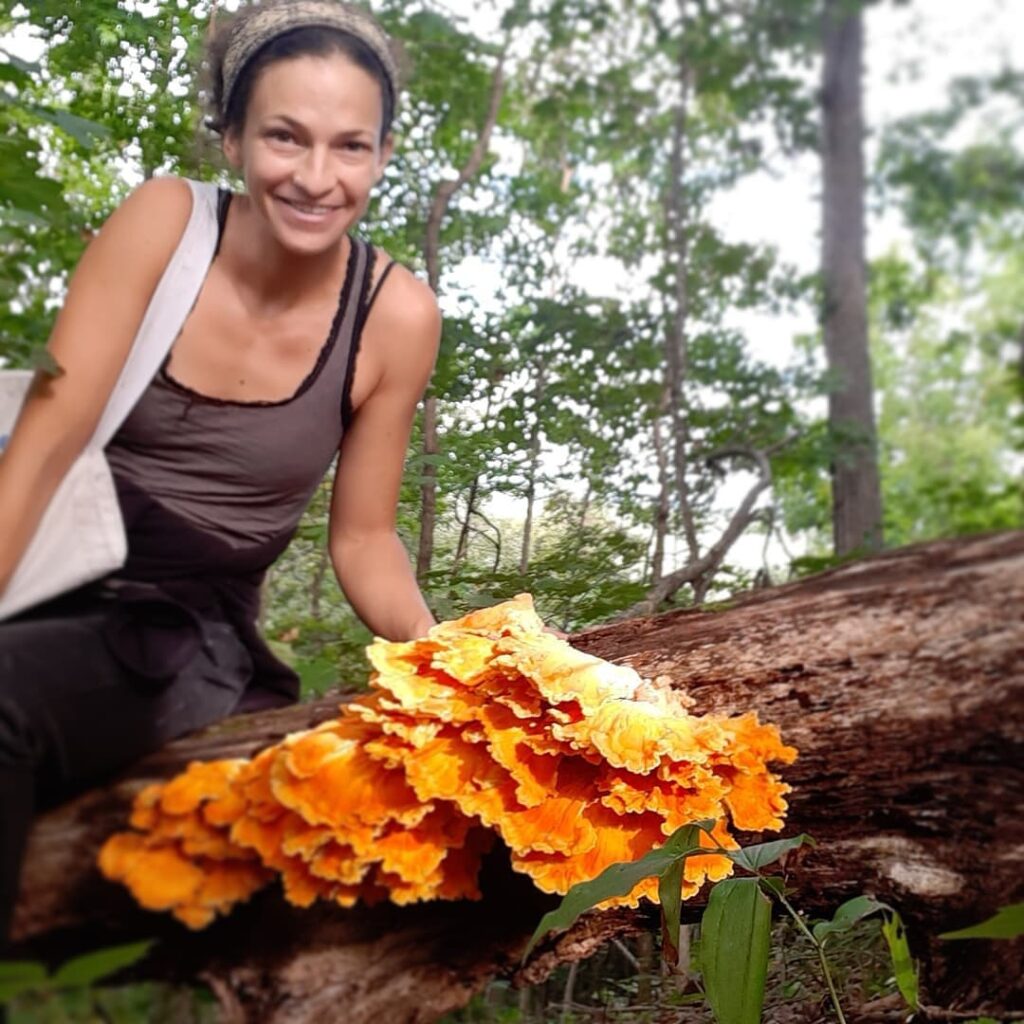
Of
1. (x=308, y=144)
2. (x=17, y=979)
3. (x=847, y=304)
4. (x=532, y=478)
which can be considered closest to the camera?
(x=17, y=979)

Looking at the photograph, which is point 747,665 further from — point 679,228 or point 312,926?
point 679,228

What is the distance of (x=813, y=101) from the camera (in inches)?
61.4

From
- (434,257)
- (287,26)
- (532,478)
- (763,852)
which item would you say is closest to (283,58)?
(287,26)

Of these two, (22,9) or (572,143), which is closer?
(22,9)

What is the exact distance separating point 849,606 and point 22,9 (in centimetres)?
131

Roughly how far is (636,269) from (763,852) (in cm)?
120

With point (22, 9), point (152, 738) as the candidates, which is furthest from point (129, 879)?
point (22, 9)

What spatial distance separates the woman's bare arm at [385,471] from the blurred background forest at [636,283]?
5cm

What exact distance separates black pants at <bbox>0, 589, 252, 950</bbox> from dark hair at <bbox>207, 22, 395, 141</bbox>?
0.52 meters

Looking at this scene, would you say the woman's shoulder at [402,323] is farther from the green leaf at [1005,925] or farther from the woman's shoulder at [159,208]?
the green leaf at [1005,925]

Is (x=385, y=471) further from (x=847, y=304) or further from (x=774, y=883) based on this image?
(x=847, y=304)

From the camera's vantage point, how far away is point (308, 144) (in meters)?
0.93

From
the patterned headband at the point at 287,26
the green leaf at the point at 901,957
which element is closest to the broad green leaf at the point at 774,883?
the green leaf at the point at 901,957

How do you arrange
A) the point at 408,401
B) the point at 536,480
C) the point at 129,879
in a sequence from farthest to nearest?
1. the point at 536,480
2. the point at 408,401
3. the point at 129,879
